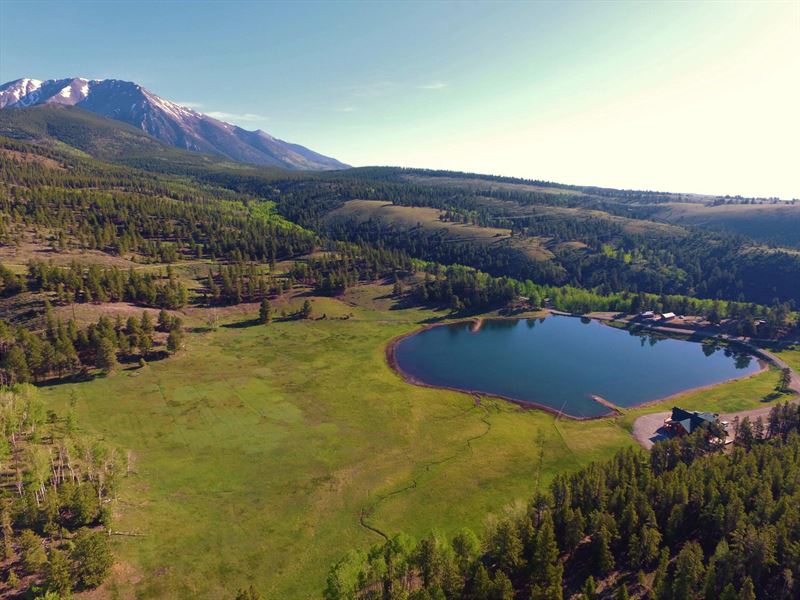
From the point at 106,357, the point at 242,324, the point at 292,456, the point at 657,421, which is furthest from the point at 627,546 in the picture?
the point at 242,324

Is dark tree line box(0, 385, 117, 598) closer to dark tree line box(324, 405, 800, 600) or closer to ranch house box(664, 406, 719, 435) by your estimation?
dark tree line box(324, 405, 800, 600)

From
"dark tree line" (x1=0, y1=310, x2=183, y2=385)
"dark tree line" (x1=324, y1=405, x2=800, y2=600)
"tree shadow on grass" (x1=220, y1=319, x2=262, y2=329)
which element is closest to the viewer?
"dark tree line" (x1=324, y1=405, x2=800, y2=600)

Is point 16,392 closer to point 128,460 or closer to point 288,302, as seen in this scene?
point 128,460

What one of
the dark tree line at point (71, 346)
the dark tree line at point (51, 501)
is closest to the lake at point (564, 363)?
the dark tree line at point (71, 346)

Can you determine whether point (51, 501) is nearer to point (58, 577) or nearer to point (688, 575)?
point (58, 577)

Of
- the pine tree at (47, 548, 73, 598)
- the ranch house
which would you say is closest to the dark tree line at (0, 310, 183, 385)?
the pine tree at (47, 548, 73, 598)

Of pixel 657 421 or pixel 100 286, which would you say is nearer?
pixel 657 421
